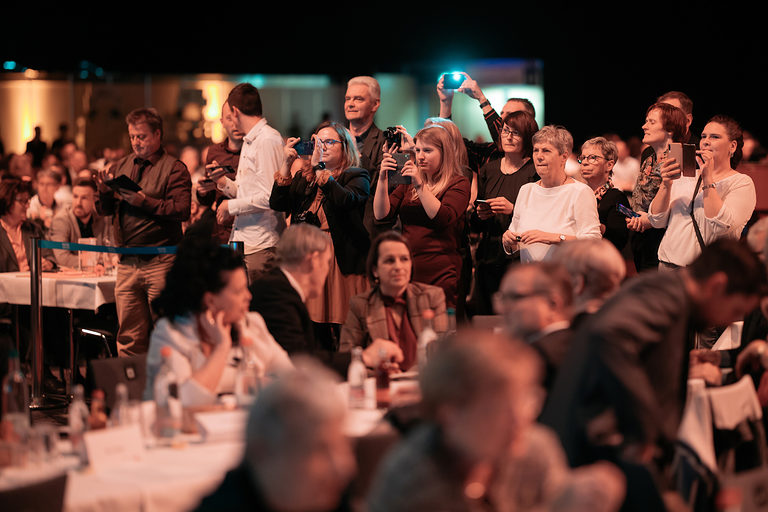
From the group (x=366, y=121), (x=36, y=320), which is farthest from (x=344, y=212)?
(x=36, y=320)

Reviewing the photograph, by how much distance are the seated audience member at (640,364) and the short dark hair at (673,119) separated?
2782 mm

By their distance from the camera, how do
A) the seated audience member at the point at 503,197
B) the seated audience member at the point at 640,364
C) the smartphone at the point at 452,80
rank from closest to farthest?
1. the seated audience member at the point at 640,364
2. the seated audience member at the point at 503,197
3. the smartphone at the point at 452,80

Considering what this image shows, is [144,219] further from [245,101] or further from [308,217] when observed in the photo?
[308,217]

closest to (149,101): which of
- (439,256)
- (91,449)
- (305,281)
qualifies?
(439,256)

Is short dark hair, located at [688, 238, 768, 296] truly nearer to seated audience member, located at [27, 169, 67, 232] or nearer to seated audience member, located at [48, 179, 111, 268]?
seated audience member, located at [48, 179, 111, 268]

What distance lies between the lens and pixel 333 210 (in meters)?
5.61

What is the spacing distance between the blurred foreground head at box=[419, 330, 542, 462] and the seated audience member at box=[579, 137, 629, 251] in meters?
3.88

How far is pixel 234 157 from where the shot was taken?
6.70 meters

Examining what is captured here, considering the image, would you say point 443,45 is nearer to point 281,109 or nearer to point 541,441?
point 281,109

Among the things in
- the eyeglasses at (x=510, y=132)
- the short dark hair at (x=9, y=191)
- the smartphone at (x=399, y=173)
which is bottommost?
the short dark hair at (x=9, y=191)

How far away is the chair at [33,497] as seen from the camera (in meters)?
2.30

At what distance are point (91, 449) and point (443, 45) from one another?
490 inches

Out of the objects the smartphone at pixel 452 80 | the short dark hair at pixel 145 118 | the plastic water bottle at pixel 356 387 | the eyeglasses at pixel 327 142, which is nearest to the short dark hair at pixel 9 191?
the short dark hair at pixel 145 118

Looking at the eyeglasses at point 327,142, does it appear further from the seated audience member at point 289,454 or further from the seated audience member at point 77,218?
the seated audience member at point 289,454
